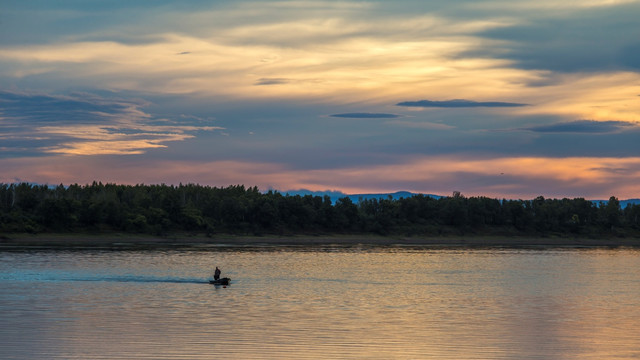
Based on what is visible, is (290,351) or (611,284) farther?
(611,284)

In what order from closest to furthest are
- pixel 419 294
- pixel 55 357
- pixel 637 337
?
pixel 55 357 → pixel 637 337 → pixel 419 294

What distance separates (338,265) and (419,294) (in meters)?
49.3

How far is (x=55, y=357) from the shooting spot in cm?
3738

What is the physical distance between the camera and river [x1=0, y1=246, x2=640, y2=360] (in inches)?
1626

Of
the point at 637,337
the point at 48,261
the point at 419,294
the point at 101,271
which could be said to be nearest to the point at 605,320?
the point at 637,337

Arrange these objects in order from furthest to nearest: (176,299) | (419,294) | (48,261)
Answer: (48,261), (419,294), (176,299)

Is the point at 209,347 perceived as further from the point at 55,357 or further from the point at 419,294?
the point at 419,294

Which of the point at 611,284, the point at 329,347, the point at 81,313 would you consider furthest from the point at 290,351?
the point at 611,284

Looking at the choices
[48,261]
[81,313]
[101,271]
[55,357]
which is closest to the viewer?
[55,357]

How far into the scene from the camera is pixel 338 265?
4919 inches

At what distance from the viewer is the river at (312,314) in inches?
1626

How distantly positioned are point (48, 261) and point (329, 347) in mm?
90967

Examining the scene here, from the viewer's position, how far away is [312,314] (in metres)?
57.2

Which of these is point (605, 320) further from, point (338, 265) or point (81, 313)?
point (338, 265)
